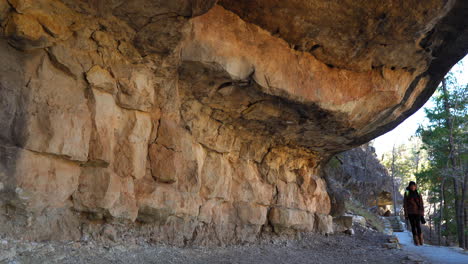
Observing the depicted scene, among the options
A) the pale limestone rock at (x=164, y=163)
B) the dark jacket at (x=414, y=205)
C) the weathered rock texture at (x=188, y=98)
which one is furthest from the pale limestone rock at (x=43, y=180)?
the dark jacket at (x=414, y=205)

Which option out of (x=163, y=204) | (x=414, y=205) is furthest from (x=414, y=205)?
(x=163, y=204)

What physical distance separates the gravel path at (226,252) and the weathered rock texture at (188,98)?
0.69ft

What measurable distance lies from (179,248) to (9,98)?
10.6 ft

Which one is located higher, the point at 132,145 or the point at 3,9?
the point at 3,9

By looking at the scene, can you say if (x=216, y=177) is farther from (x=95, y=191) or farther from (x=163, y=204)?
(x=95, y=191)

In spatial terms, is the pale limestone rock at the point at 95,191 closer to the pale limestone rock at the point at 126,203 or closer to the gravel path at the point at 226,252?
the pale limestone rock at the point at 126,203

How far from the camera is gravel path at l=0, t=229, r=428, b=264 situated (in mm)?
3496

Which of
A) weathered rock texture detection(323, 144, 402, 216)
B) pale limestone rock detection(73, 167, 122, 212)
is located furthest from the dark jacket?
weathered rock texture detection(323, 144, 402, 216)

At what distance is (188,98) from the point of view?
583cm

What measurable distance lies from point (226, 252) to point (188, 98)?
2.76 m

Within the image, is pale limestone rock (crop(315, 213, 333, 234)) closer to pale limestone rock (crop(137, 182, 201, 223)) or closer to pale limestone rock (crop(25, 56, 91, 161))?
pale limestone rock (crop(137, 182, 201, 223))

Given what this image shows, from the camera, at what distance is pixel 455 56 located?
661 cm

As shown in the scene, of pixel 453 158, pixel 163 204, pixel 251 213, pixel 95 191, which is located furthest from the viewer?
pixel 453 158

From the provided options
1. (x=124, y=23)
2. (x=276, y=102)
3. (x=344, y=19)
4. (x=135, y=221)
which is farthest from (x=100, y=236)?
(x=344, y=19)
